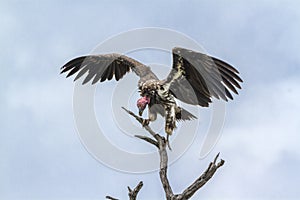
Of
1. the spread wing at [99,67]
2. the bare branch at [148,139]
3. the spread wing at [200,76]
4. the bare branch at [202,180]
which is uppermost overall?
the spread wing at [99,67]

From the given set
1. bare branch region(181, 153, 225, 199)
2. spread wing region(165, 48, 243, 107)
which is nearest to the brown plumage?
spread wing region(165, 48, 243, 107)

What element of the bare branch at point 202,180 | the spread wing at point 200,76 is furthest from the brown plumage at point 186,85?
the bare branch at point 202,180

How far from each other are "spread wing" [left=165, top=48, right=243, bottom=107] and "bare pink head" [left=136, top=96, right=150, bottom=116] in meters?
0.42

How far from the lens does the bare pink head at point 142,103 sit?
30.6 ft

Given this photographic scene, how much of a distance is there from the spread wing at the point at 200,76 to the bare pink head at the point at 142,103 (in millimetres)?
416

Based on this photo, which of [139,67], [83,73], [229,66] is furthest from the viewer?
[83,73]

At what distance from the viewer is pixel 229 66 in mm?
9484

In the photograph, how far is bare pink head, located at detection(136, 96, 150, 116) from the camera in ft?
30.6

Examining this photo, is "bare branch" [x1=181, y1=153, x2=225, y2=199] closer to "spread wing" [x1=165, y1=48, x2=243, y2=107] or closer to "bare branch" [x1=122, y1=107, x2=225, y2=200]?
"bare branch" [x1=122, y1=107, x2=225, y2=200]

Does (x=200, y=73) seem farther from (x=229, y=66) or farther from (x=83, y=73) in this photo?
(x=83, y=73)

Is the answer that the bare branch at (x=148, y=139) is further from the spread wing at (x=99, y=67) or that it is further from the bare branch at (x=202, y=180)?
the spread wing at (x=99, y=67)

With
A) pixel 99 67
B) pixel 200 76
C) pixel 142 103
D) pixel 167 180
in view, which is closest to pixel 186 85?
pixel 200 76

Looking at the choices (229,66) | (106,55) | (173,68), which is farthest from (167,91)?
(106,55)

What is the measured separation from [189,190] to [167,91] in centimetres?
153
